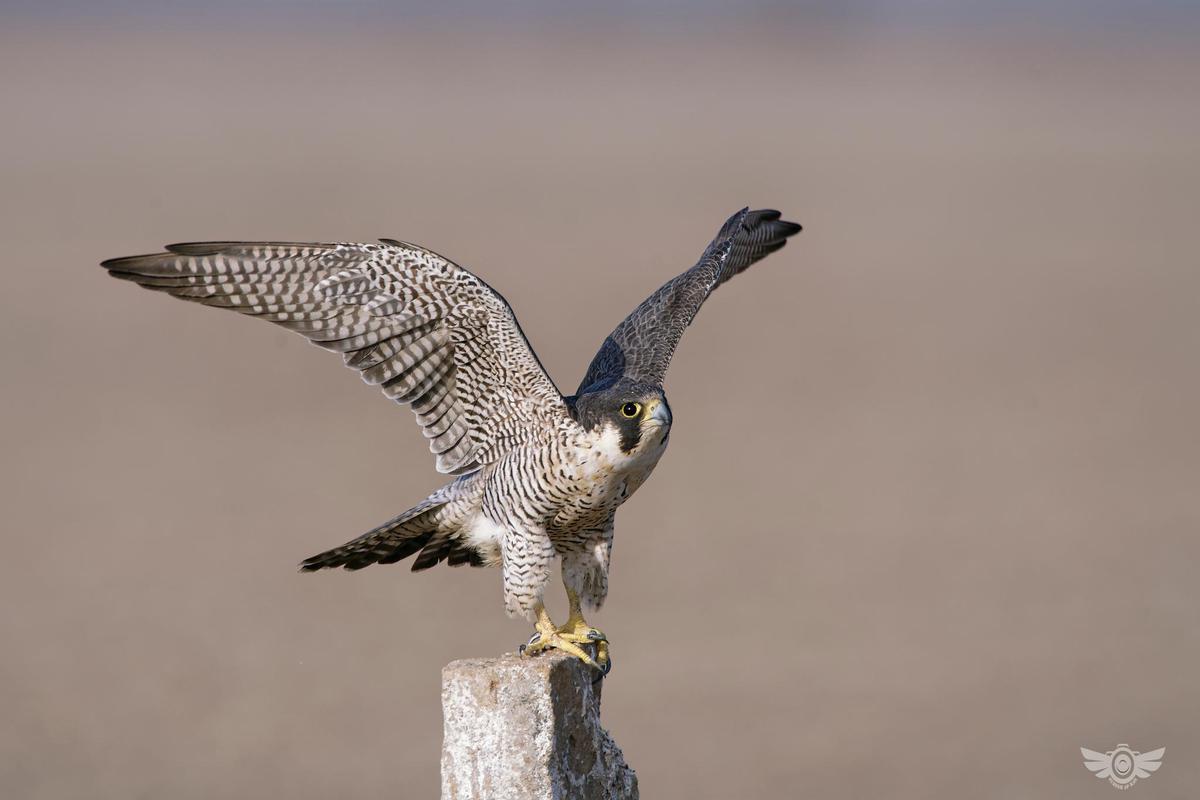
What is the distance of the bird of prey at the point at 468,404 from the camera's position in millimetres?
6090

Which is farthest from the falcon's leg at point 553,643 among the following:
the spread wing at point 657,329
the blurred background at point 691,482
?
the blurred background at point 691,482

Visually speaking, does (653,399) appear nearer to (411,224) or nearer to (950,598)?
(950,598)

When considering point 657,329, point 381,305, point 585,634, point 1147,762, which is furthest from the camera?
point 1147,762

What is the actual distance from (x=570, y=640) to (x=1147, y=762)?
22.9 ft

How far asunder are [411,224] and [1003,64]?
5370cm

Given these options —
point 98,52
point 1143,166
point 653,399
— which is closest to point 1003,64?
point 1143,166

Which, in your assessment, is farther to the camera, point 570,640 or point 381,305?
point 381,305

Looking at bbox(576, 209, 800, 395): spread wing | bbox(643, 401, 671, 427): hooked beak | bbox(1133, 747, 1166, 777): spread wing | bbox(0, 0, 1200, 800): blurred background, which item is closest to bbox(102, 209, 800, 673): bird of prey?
bbox(643, 401, 671, 427): hooked beak

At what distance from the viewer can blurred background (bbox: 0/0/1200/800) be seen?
1235 centimetres

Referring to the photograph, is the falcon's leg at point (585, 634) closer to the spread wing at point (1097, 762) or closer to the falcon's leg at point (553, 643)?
the falcon's leg at point (553, 643)

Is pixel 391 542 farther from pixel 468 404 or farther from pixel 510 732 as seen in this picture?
pixel 510 732

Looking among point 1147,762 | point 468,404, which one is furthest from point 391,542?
point 1147,762

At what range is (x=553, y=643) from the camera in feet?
19.5

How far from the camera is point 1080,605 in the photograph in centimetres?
1482
